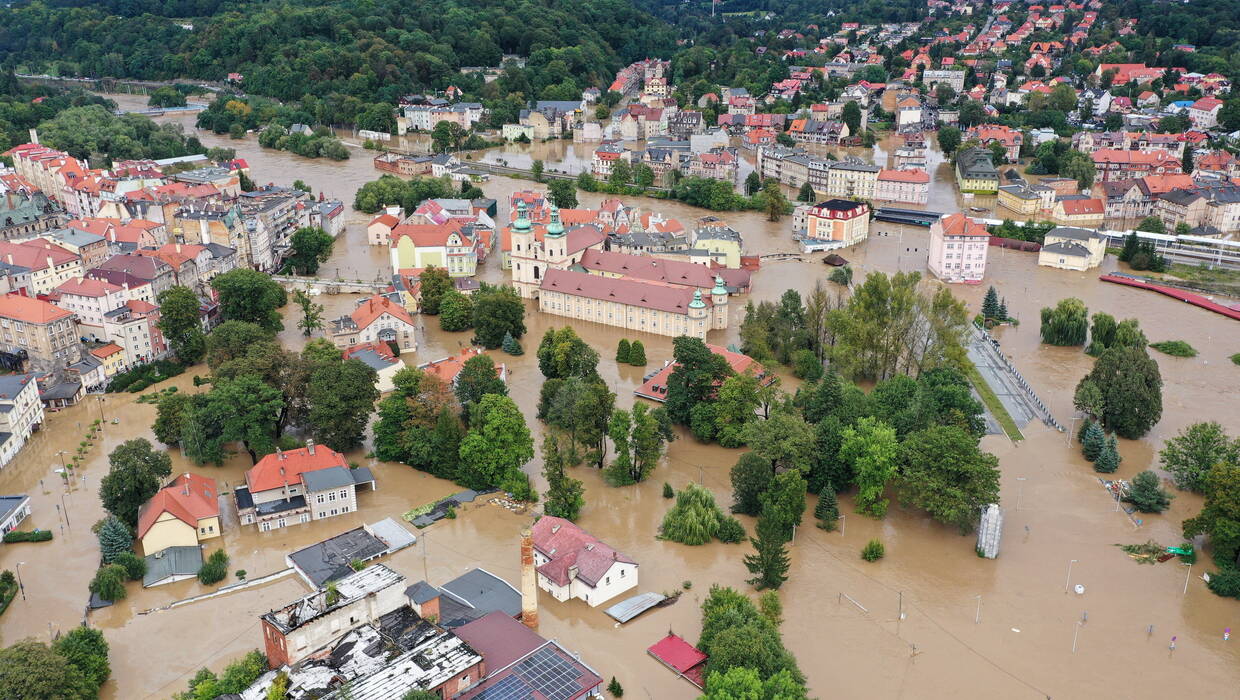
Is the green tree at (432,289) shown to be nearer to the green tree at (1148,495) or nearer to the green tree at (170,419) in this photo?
the green tree at (170,419)

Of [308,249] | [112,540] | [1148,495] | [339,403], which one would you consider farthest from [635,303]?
[112,540]

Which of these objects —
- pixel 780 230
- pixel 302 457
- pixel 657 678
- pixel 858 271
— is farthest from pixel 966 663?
pixel 780 230

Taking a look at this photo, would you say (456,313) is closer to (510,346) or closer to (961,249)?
(510,346)

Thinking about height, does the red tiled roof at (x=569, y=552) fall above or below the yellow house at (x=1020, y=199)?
below

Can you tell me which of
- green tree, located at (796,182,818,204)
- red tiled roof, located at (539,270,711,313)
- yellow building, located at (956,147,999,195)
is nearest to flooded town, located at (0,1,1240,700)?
red tiled roof, located at (539,270,711,313)

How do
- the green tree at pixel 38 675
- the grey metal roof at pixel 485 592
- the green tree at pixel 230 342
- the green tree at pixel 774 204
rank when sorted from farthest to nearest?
the green tree at pixel 774 204 < the green tree at pixel 230 342 < the grey metal roof at pixel 485 592 < the green tree at pixel 38 675

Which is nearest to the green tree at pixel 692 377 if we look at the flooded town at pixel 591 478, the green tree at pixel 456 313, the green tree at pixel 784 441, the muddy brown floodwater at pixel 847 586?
the flooded town at pixel 591 478
